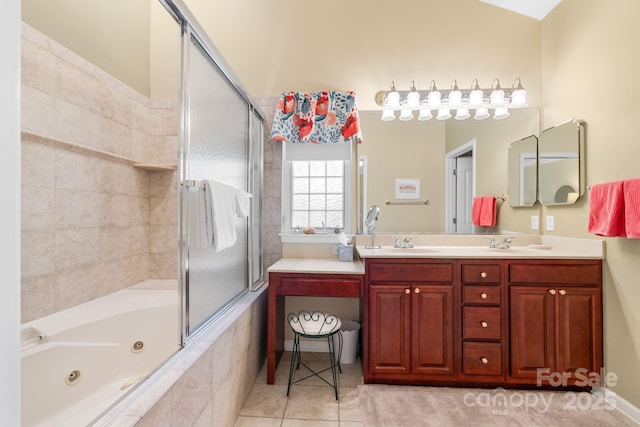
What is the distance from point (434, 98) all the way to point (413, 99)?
0.16 metres

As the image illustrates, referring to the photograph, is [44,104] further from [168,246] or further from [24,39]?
[168,246]

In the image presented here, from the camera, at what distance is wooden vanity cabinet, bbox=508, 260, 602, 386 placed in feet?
6.23

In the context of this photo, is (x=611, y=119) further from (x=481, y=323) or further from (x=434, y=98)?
(x=481, y=323)

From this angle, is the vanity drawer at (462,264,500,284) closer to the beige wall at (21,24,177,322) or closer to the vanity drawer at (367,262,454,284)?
the vanity drawer at (367,262,454,284)

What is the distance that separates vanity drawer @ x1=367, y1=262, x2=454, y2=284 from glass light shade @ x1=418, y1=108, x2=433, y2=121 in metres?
1.20

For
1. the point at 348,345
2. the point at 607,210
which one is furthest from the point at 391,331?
the point at 607,210

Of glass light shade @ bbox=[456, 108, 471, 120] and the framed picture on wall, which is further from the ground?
glass light shade @ bbox=[456, 108, 471, 120]

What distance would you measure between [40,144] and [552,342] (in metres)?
3.10

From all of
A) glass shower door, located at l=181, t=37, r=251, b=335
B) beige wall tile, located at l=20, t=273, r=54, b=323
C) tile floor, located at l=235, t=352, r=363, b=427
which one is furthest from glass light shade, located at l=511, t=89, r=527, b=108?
beige wall tile, located at l=20, t=273, r=54, b=323

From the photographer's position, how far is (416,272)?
1.97 metres

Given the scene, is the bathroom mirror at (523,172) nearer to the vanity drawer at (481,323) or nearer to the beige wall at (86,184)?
the vanity drawer at (481,323)

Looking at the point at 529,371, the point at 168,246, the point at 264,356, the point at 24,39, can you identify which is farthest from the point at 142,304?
the point at 529,371

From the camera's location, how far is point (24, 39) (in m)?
1.58

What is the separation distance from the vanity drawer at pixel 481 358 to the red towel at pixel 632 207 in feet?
3.06
